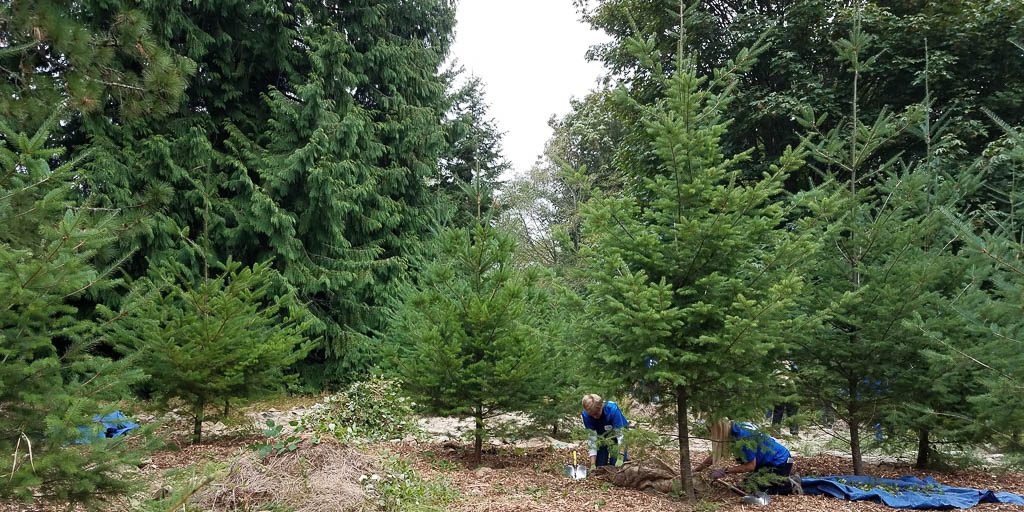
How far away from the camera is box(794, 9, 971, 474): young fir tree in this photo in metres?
6.15

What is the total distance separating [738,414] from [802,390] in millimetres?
1598

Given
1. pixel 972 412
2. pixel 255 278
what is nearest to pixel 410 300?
pixel 255 278

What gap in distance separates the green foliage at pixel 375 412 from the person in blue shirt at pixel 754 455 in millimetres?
4331

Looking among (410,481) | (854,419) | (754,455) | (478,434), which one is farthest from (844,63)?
(410,481)

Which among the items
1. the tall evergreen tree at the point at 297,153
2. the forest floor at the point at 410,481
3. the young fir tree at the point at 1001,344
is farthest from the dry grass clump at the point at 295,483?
the tall evergreen tree at the point at 297,153

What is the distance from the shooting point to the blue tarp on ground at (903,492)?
574 centimetres

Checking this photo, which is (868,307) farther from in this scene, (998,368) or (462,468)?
(462,468)

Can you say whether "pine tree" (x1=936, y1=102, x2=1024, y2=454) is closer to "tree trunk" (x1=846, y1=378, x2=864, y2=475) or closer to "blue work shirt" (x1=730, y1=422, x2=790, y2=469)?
"tree trunk" (x1=846, y1=378, x2=864, y2=475)

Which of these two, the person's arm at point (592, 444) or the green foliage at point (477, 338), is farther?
the green foliage at point (477, 338)

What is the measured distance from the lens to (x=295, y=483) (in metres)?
4.98

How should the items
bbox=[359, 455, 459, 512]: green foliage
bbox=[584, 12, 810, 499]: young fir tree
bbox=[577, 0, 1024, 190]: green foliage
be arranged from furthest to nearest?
bbox=[577, 0, 1024, 190]: green foliage
bbox=[584, 12, 810, 499]: young fir tree
bbox=[359, 455, 459, 512]: green foliage

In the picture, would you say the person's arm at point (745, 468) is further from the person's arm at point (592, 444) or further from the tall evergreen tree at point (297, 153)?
the tall evergreen tree at point (297, 153)

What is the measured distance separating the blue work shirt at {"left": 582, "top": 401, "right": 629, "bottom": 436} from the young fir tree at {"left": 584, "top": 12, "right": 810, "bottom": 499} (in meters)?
1.10

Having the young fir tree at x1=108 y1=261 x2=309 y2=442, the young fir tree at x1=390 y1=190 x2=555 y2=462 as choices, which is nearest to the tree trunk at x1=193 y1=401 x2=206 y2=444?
the young fir tree at x1=108 y1=261 x2=309 y2=442
